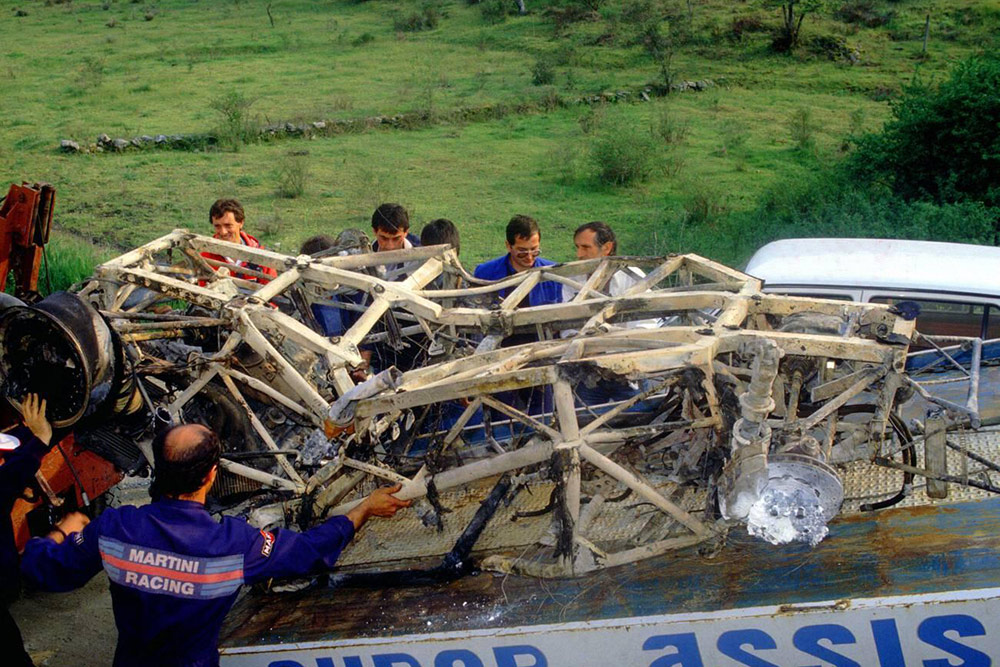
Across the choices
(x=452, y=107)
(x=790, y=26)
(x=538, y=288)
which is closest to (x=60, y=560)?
(x=538, y=288)

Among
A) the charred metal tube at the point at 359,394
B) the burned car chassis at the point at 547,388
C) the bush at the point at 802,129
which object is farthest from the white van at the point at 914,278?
the bush at the point at 802,129

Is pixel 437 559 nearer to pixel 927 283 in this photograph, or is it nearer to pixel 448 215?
pixel 927 283

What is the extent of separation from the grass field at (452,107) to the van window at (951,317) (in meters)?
4.39

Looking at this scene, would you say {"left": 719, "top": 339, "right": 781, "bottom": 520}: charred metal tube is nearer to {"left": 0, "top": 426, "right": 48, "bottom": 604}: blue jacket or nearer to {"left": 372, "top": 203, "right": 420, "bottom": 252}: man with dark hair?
{"left": 0, "top": 426, "right": 48, "bottom": 604}: blue jacket

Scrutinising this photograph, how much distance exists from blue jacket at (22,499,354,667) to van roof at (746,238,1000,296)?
4.27 m

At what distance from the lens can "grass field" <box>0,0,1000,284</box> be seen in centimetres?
1359

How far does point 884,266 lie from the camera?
638 cm

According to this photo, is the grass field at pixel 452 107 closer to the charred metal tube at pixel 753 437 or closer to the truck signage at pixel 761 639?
the charred metal tube at pixel 753 437

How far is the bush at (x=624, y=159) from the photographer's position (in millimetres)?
14414

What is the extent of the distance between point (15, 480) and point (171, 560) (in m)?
0.94

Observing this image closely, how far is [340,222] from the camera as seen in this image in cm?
1328

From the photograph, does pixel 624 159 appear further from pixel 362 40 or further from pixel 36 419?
pixel 362 40

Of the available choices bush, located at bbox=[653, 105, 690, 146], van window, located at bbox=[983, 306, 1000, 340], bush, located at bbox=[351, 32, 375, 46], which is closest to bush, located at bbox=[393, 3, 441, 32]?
bush, located at bbox=[351, 32, 375, 46]

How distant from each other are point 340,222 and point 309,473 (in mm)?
8810
